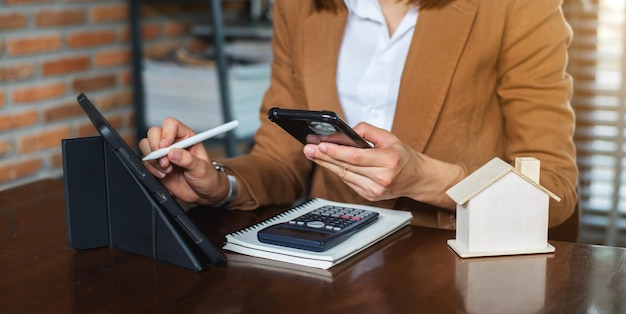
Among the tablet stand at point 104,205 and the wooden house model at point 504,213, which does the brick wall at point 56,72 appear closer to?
the tablet stand at point 104,205

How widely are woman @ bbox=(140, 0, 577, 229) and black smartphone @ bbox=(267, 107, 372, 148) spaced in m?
0.16

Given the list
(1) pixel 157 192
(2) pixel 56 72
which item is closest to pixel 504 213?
(1) pixel 157 192

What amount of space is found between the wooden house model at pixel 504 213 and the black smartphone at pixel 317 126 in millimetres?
163

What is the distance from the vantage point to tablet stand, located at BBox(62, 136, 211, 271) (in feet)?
3.82

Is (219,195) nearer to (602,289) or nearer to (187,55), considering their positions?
(602,289)

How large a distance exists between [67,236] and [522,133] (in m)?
0.77

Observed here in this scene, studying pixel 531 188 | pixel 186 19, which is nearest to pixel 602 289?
pixel 531 188

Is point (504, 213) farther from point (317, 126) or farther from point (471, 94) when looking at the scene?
point (471, 94)

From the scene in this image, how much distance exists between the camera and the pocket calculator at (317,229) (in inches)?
44.6

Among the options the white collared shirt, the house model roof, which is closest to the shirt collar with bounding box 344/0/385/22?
the white collared shirt

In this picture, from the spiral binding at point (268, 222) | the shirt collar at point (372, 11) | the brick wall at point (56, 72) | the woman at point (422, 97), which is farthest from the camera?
the brick wall at point (56, 72)

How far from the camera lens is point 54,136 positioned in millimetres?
2553

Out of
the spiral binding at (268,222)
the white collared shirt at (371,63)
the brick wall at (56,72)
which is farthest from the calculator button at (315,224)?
the brick wall at (56,72)

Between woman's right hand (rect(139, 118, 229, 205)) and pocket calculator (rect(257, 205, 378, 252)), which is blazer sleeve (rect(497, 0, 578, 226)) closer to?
pocket calculator (rect(257, 205, 378, 252))
